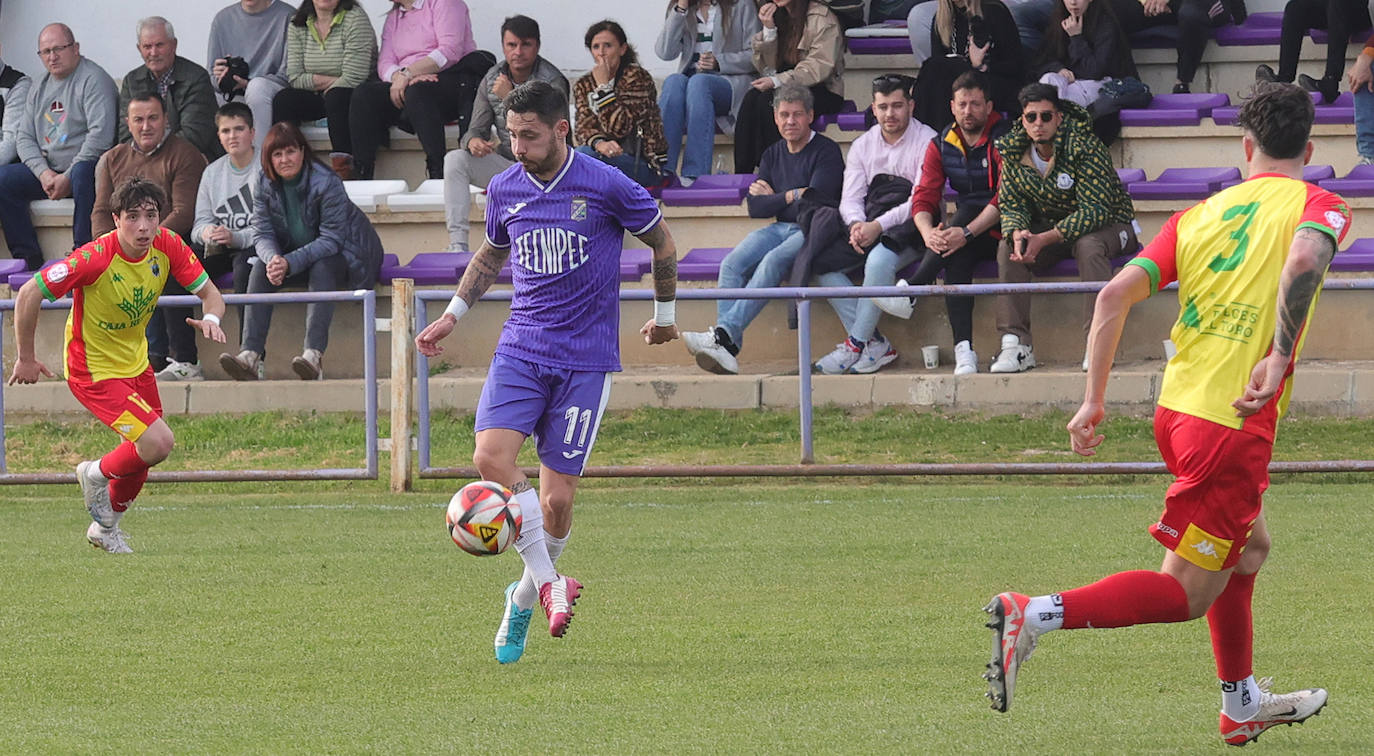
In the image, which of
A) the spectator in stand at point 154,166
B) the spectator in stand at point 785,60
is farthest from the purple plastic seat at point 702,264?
Answer: the spectator in stand at point 154,166

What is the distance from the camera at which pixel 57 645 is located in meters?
6.00

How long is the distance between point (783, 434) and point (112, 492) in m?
3.86

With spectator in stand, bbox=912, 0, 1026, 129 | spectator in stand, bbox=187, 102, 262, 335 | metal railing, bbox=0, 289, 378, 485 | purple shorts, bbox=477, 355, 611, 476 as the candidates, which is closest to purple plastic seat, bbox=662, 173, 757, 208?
spectator in stand, bbox=912, 0, 1026, 129

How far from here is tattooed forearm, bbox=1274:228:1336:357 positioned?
414cm

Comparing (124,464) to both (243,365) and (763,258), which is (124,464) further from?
(763,258)

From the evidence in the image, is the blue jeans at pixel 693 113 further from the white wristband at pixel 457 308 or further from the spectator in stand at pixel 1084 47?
the white wristband at pixel 457 308

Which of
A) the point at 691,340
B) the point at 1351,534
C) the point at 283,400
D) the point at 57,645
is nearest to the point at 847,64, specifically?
the point at 691,340

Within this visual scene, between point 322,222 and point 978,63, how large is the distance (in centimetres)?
500

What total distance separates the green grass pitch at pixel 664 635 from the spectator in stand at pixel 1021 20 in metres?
5.29

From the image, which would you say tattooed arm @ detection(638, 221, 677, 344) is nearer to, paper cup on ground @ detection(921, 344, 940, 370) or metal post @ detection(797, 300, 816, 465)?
metal post @ detection(797, 300, 816, 465)

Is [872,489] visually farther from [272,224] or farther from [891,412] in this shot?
[272,224]

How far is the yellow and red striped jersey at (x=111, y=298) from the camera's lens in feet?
27.3

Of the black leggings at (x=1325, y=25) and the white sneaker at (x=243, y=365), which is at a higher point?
the black leggings at (x=1325, y=25)

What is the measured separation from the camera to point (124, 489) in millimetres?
8367
